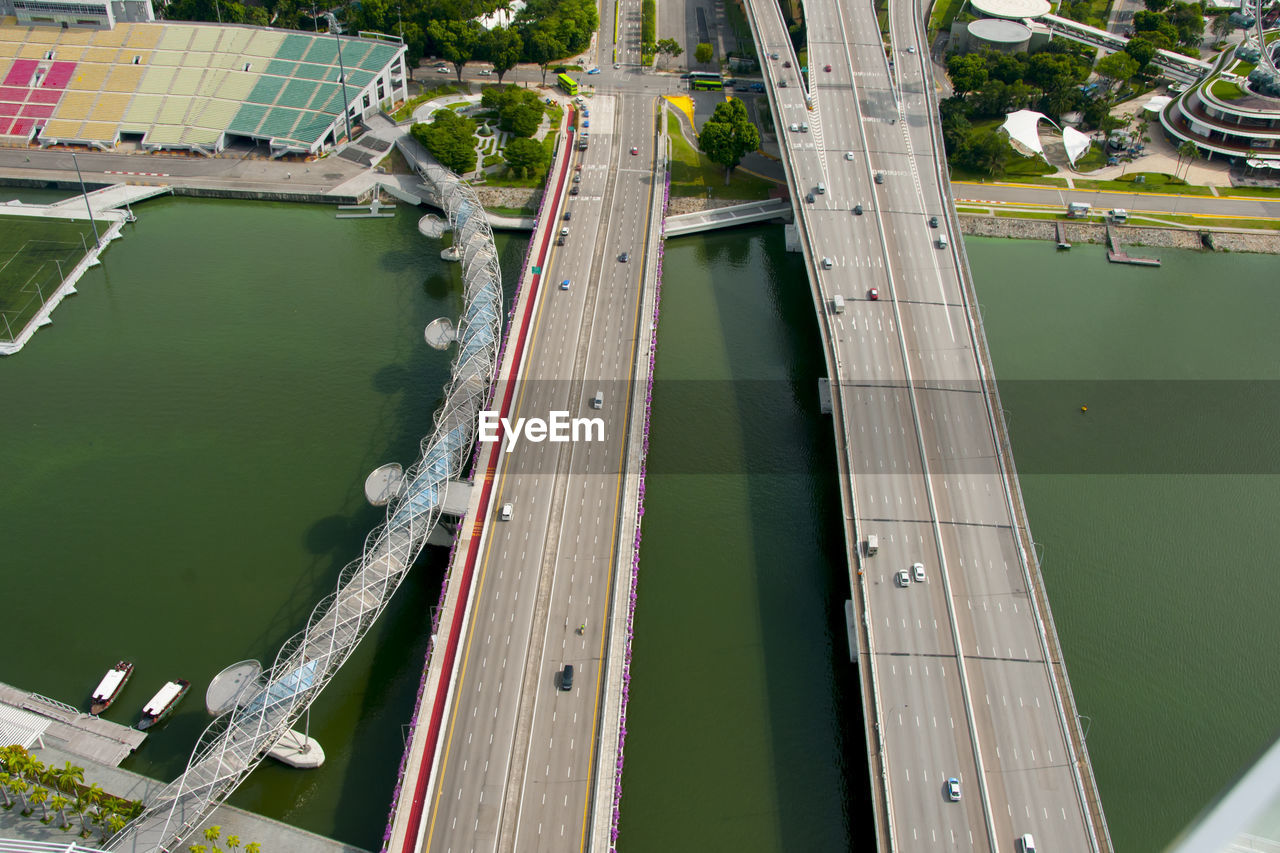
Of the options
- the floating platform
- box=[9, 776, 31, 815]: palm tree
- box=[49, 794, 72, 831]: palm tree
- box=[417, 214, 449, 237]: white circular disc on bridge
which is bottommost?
box=[49, 794, 72, 831]: palm tree

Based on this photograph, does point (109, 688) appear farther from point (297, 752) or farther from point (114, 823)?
point (297, 752)

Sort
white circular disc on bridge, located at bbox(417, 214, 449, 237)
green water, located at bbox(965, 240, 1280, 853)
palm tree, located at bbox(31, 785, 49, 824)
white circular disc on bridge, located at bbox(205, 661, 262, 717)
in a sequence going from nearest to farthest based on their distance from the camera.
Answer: palm tree, located at bbox(31, 785, 49, 824) → white circular disc on bridge, located at bbox(205, 661, 262, 717) → green water, located at bbox(965, 240, 1280, 853) → white circular disc on bridge, located at bbox(417, 214, 449, 237)

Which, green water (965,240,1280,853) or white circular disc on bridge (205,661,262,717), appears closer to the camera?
white circular disc on bridge (205,661,262,717)

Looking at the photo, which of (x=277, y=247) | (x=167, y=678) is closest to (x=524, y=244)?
(x=277, y=247)

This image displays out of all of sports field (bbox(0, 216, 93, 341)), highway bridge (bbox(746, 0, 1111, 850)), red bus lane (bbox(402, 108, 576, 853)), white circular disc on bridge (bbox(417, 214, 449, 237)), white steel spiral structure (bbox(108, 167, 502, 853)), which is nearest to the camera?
white steel spiral structure (bbox(108, 167, 502, 853))

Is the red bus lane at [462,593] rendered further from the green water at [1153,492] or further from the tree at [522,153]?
the green water at [1153,492]

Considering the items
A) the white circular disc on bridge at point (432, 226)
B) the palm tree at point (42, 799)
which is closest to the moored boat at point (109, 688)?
the palm tree at point (42, 799)

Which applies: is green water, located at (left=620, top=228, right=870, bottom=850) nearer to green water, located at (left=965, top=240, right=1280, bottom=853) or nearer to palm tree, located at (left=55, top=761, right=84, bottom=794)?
green water, located at (left=965, top=240, right=1280, bottom=853)

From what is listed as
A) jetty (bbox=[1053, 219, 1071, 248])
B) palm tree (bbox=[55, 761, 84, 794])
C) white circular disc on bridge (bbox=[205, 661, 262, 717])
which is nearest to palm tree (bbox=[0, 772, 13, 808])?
palm tree (bbox=[55, 761, 84, 794])

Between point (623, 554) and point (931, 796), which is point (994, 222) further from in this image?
point (931, 796)
